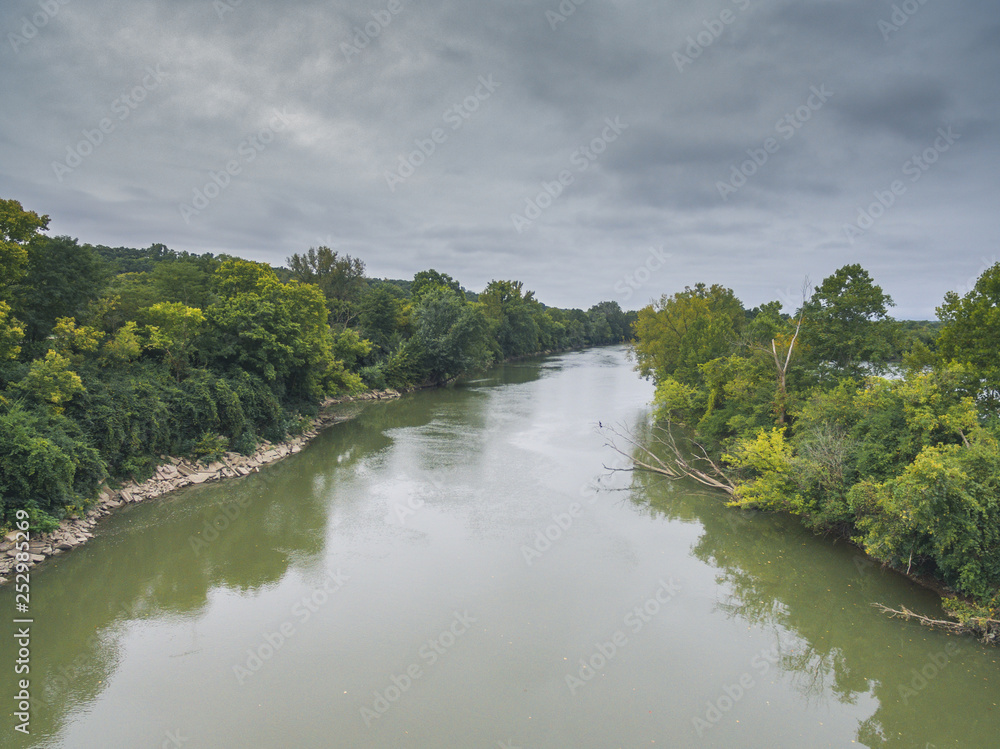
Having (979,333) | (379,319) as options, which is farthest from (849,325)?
(379,319)

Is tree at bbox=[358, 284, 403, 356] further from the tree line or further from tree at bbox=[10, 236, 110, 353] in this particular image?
tree at bbox=[10, 236, 110, 353]

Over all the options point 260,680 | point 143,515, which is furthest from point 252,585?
point 143,515

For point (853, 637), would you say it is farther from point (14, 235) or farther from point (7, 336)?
point (14, 235)

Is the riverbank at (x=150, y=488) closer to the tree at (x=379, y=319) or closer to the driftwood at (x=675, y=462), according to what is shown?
the driftwood at (x=675, y=462)

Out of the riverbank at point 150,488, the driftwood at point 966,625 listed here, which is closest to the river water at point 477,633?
the driftwood at point 966,625

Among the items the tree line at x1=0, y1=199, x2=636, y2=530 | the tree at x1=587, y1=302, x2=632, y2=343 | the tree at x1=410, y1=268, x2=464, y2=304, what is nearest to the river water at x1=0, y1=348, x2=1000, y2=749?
the tree line at x1=0, y1=199, x2=636, y2=530

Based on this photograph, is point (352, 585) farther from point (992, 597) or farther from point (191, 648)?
point (992, 597)
